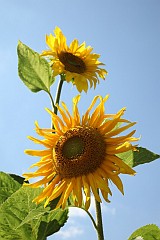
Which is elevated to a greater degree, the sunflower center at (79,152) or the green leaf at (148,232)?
the sunflower center at (79,152)

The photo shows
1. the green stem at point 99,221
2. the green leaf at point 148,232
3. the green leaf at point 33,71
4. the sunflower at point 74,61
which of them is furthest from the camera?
the sunflower at point 74,61

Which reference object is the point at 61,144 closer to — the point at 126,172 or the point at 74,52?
the point at 126,172

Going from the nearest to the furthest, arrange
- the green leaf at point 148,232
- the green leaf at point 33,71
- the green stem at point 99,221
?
the green stem at point 99,221, the green leaf at point 148,232, the green leaf at point 33,71

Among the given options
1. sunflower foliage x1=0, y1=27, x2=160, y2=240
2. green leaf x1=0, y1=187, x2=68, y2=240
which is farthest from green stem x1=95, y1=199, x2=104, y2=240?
green leaf x1=0, y1=187, x2=68, y2=240

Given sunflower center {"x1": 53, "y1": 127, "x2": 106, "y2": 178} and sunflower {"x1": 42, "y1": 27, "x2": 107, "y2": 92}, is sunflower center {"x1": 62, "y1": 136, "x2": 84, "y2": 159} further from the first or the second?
sunflower {"x1": 42, "y1": 27, "x2": 107, "y2": 92}

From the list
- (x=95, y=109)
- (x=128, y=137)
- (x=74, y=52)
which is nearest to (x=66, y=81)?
(x=74, y=52)

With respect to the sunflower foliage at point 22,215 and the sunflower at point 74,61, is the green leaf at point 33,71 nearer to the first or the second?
the sunflower at point 74,61

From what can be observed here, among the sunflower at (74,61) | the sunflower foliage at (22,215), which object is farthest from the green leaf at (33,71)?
the sunflower foliage at (22,215)
